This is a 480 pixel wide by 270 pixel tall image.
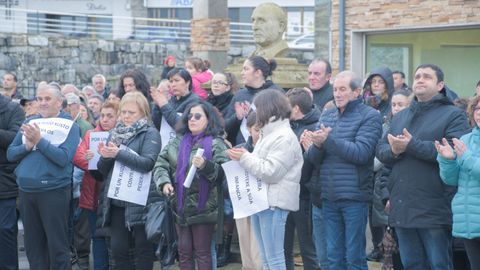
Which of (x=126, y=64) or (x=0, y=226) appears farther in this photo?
(x=126, y=64)

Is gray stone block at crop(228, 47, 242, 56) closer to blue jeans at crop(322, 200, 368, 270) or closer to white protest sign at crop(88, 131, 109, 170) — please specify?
white protest sign at crop(88, 131, 109, 170)

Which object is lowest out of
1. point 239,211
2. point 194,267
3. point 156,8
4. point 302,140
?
point 194,267

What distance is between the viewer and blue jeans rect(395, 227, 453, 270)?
7.60m

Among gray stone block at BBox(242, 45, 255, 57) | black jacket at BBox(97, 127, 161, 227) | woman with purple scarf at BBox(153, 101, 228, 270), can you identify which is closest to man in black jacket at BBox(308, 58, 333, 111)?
woman with purple scarf at BBox(153, 101, 228, 270)

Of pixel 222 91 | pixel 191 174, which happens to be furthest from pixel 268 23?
pixel 191 174

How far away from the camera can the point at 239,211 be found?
338 inches

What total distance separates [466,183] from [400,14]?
7.69 meters

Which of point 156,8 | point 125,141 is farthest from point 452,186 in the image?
point 156,8

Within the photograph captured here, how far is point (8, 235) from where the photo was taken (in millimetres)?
10195

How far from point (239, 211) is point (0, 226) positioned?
9.74ft

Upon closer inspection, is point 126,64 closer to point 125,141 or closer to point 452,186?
point 125,141

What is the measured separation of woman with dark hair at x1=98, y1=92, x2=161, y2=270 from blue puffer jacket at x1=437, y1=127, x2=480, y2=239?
3.18 meters

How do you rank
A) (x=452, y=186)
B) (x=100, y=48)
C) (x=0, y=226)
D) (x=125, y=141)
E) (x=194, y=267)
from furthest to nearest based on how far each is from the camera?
(x=100, y=48), (x=0, y=226), (x=125, y=141), (x=194, y=267), (x=452, y=186)

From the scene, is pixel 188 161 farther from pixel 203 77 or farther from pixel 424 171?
pixel 203 77
